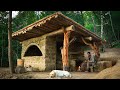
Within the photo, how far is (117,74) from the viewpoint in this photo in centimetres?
743

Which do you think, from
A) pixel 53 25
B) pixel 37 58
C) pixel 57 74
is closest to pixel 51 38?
pixel 37 58

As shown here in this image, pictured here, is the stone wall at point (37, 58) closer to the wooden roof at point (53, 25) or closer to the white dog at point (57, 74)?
the wooden roof at point (53, 25)

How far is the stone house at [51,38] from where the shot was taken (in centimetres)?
1147

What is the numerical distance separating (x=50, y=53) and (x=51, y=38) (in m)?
0.99

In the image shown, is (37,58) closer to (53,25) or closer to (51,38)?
(51,38)

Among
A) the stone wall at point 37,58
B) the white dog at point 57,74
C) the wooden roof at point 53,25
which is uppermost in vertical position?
the wooden roof at point 53,25

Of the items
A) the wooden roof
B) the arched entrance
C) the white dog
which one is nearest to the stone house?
the wooden roof

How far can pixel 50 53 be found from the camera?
1366 centimetres

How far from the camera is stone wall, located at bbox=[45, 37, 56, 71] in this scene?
13.4m

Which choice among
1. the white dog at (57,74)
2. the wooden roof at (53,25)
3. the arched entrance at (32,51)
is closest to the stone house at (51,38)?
the wooden roof at (53,25)
